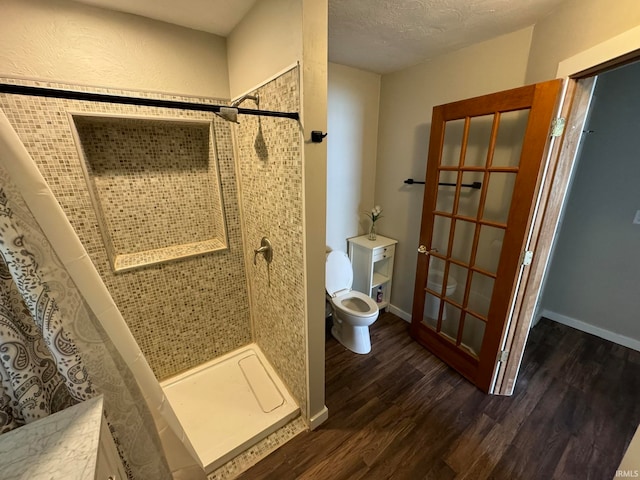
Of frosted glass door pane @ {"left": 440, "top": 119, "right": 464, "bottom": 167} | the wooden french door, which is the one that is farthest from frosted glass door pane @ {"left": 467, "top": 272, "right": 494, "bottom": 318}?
frosted glass door pane @ {"left": 440, "top": 119, "right": 464, "bottom": 167}

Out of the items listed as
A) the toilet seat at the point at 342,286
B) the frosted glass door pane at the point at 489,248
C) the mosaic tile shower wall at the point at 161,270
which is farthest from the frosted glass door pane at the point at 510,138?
the mosaic tile shower wall at the point at 161,270

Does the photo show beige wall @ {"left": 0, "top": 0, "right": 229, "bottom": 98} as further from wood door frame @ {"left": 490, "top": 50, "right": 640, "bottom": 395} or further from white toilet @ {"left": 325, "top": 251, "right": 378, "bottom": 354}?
wood door frame @ {"left": 490, "top": 50, "right": 640, "bottom": 395}

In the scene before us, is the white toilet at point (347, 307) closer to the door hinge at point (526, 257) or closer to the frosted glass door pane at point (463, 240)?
the frosted glass door pane at point (463, 240)

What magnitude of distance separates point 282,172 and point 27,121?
4.06 feet

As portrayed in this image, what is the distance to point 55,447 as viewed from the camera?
522 mm

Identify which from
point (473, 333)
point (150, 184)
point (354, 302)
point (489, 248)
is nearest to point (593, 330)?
point (473, 333)

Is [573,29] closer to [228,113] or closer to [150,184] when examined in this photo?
[228,113]

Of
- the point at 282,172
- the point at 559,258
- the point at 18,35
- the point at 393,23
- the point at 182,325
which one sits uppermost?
the point at 393,23

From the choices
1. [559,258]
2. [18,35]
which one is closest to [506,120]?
[559,258]

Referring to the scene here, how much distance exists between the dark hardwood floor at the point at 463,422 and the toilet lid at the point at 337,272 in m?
0.59

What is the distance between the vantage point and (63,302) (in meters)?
0.63

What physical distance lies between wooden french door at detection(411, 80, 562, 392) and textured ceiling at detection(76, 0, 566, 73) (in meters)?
0.42

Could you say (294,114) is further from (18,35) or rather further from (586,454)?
(586,454)

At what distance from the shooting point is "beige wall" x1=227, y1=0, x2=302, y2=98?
1.04 metres
